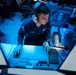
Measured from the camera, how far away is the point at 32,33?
1360mm

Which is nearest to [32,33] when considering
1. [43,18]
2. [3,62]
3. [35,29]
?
[35,29]

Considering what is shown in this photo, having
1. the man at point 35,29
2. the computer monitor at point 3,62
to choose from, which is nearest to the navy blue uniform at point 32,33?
the man at point 35,29

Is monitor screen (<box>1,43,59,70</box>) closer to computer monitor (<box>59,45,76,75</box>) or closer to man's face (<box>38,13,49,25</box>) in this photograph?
computer monitor (<box>59,45,76,75</box>)

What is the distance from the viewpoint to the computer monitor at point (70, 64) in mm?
1325

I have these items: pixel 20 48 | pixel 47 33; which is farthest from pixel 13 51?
pixel 47 33

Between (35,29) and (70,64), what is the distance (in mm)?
393

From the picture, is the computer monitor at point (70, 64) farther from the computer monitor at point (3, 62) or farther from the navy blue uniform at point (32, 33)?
the computer monitor at point (3, 62)

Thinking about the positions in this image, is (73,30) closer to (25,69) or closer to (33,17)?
(33,17)

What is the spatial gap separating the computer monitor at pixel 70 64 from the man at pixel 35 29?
22 centimetres

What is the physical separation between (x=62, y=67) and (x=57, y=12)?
0.43 metres

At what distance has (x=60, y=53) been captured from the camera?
4.39 ft

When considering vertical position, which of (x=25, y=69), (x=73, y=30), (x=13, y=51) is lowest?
(x=25, y=69)

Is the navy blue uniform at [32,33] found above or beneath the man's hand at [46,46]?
above

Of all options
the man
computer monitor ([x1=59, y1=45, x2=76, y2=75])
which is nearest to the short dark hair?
the man
